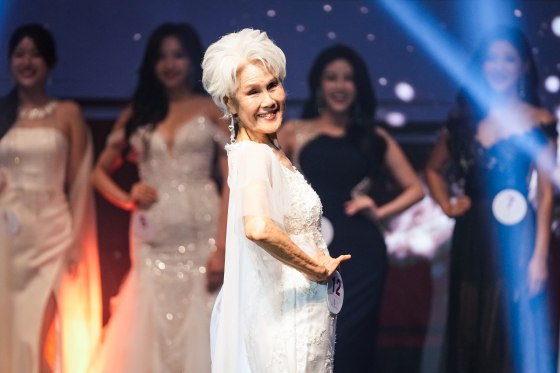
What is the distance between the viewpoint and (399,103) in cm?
543

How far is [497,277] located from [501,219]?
27 centimetres

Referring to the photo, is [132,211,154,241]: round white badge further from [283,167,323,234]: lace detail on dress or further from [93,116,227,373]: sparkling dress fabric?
[283,167,323,234]: lace detail on dress

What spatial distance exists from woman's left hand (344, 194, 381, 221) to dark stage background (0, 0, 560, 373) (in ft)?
0.45

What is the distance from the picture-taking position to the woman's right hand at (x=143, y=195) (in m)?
5.14

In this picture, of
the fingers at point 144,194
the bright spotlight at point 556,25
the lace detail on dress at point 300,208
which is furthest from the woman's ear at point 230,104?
the bright spotlight at point 556,25

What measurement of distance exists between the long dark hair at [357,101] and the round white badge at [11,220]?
4.68 feet

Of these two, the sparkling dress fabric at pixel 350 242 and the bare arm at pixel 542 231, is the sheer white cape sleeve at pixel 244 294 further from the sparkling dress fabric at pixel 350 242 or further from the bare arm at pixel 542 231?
A: the bare arm at pixel 542 231

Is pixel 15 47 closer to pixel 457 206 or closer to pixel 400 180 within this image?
pixel 400 180

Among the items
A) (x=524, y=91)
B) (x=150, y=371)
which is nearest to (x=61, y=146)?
(x=150, y=371)

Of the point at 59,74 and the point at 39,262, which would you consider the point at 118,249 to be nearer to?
the point at 39,262

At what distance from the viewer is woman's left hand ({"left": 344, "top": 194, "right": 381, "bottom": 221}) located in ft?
17.3

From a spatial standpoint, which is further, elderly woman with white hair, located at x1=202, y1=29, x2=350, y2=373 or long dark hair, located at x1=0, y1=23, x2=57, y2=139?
long dark hair, located at x1=0, y1=23, x2=57, y2=139

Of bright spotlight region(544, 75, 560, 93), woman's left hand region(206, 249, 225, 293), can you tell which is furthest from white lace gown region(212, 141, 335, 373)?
bright spotlight region(544, 75, 560, 93)

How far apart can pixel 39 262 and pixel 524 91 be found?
2412 mm
